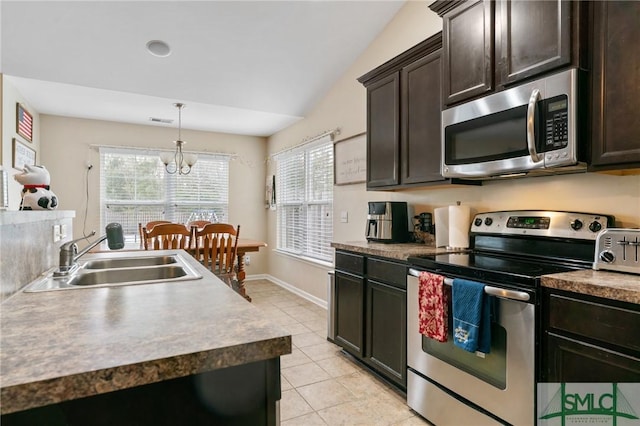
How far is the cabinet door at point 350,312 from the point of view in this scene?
8.66 ft

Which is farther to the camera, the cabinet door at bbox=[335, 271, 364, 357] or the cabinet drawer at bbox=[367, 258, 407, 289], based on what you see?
the cabinet door at bbox=[335, 271, 364, 357]

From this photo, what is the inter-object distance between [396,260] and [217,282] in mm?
1271

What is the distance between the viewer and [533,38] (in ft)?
5.70

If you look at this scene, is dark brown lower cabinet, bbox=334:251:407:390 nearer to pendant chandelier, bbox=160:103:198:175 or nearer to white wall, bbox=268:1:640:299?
white wall, bbox=268:1:640:299

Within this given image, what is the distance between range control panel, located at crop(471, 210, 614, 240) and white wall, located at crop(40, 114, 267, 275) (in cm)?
418

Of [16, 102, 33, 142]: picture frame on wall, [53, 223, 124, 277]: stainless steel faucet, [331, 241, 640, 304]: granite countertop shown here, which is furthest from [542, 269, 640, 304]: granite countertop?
[16, 102, 33, 142]: picture frame on wall

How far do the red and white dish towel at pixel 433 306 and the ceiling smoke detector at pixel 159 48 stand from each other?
297 cm

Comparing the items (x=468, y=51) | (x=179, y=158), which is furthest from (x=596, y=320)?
(x=179, y=158)

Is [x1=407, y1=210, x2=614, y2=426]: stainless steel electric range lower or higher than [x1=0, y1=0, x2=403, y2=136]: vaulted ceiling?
lower

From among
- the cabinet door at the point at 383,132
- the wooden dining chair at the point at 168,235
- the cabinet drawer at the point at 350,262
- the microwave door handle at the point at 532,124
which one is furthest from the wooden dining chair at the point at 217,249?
the microwave door handle at the point at 532,124

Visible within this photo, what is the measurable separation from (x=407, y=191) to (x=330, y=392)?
1.65 m

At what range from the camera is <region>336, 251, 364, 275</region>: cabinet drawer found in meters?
2.64

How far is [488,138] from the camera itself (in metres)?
1.96

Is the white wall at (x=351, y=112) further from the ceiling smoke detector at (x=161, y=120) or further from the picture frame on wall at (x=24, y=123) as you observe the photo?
the picture frame on wall at (x=24, y=123)
